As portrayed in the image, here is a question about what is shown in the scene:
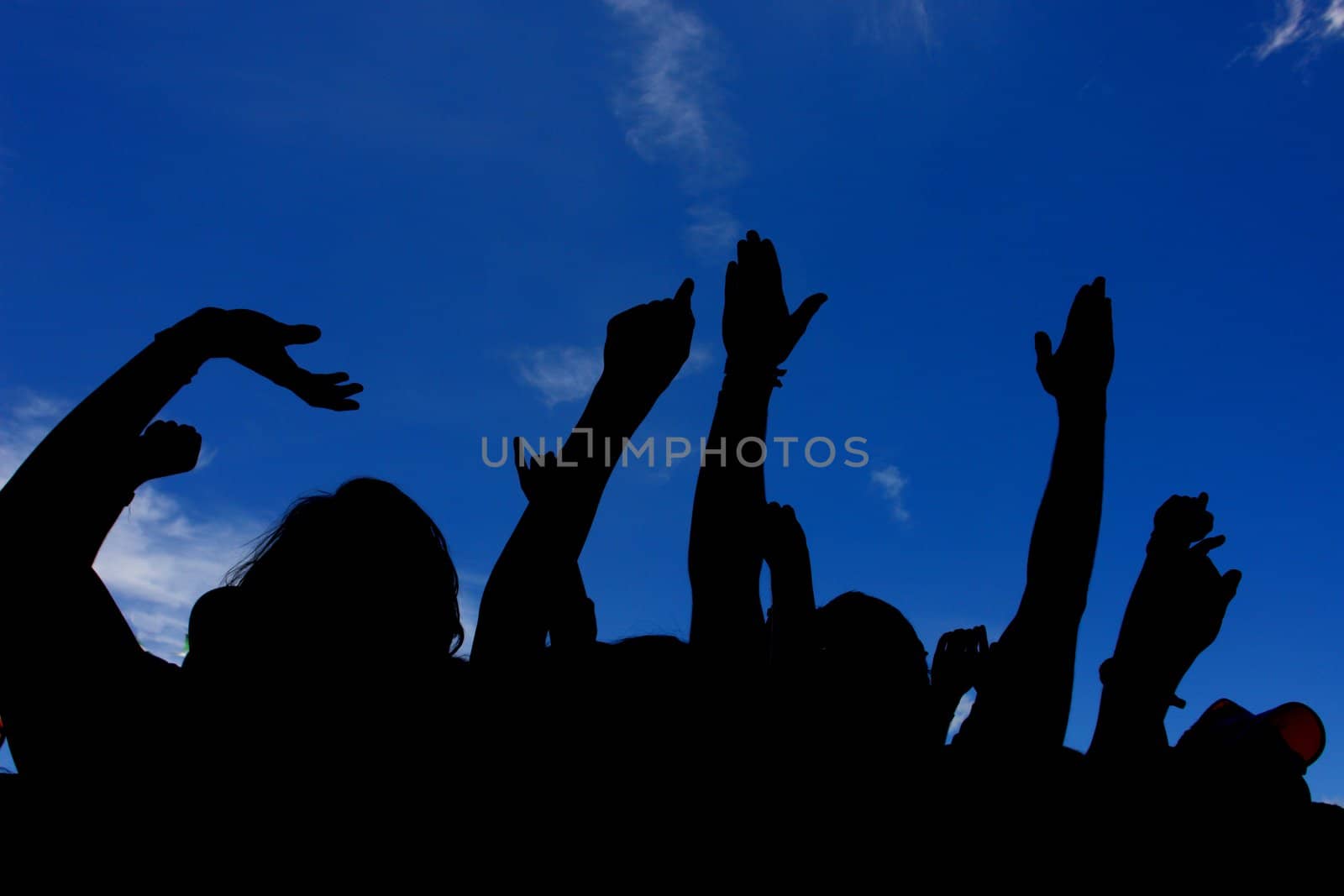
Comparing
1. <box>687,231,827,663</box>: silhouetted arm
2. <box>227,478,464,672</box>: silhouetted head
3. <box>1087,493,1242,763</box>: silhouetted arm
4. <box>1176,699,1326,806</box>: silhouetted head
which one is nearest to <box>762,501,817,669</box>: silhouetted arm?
<box>687,231,827,663</box>: silhouetted arm

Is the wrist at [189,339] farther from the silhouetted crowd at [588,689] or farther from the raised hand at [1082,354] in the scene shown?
the raised hand at [1082,354]

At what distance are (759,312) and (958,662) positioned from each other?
6.27ft

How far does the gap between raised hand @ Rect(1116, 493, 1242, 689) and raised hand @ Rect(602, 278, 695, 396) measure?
6.62 ft

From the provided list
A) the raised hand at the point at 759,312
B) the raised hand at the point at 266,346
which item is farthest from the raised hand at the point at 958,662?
the raised hand at the point at 266,346

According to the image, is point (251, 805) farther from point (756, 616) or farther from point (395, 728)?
point (756, 616)

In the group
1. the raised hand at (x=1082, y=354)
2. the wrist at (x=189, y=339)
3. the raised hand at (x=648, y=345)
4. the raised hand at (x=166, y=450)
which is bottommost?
the raised hand at (x=166, y=450)

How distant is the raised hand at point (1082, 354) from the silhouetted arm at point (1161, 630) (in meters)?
0.58

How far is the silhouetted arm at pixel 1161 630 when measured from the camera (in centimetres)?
284

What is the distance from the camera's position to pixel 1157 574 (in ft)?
10.3

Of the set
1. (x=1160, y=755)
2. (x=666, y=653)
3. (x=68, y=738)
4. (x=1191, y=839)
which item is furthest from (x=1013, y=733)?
(x=68, y=738)

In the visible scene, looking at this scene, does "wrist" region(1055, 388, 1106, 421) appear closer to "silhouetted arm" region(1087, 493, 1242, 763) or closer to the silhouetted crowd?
the silhouetted crowd

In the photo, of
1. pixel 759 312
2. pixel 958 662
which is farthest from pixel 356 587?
pixel 958 662

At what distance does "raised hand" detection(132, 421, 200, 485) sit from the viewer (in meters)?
2.40

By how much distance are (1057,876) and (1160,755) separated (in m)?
0.82
